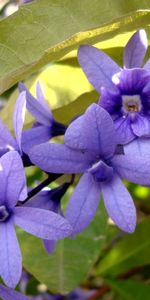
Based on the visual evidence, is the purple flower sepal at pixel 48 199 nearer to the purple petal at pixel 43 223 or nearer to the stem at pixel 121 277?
the purple petal at pixel 43 223

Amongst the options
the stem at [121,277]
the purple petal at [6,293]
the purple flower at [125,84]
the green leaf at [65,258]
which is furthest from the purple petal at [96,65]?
the stem at [121,277]

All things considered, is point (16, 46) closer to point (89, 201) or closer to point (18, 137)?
point (18, 137)

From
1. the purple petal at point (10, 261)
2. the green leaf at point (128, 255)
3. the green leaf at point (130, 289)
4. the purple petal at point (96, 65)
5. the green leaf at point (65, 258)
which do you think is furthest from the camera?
the green leaf at point (128, 255)

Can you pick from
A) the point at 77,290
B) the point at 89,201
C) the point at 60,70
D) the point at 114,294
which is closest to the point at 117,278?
the point at 114,294

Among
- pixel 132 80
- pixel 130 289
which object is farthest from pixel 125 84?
pixel 130 289

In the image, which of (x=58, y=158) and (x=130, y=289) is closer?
(x=58, y=158)

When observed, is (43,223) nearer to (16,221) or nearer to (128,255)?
(16,221)

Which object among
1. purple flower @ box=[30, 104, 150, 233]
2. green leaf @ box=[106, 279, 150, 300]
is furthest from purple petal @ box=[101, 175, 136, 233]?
green leaf @ box=[106, 279, 150, 300]
